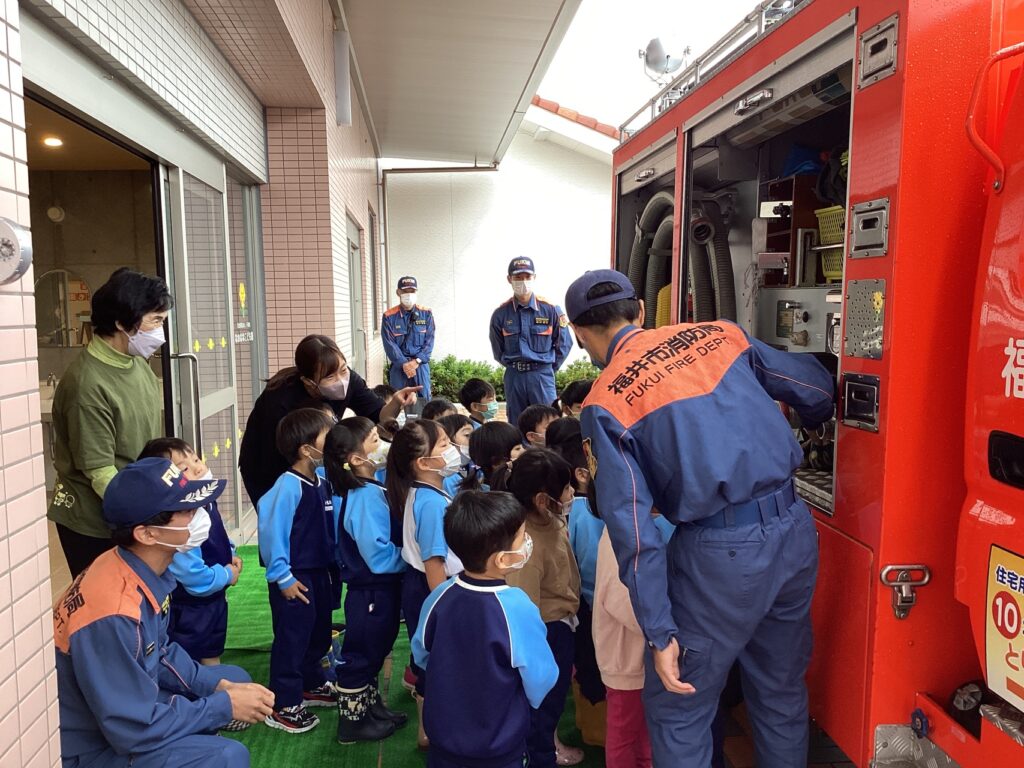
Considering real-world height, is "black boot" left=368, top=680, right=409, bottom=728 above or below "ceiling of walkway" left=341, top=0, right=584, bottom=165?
below

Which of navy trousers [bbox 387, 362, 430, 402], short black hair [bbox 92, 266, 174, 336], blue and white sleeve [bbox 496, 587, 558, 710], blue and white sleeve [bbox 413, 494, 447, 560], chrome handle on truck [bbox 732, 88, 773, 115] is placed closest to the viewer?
blue and white sleeve [bbox 496, 587, 558, 710]

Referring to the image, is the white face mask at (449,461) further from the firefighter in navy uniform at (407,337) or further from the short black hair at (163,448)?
the firefighter in navy uniform at (407,337)

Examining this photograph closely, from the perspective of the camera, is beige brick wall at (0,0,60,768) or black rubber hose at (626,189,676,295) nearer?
beige brick wall at (0,0,60,768)

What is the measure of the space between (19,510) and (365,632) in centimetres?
150

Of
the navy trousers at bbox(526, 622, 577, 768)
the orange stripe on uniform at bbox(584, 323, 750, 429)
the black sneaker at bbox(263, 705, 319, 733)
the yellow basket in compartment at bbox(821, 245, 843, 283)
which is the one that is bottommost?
the black sneaker at bbox(263, 705, 319, 733)

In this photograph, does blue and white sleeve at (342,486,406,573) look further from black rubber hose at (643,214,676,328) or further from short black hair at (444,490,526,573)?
black rubber hose at (643,214,676,328)

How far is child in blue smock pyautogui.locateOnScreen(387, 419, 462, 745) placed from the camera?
2.71 metres

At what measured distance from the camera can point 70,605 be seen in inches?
78.5

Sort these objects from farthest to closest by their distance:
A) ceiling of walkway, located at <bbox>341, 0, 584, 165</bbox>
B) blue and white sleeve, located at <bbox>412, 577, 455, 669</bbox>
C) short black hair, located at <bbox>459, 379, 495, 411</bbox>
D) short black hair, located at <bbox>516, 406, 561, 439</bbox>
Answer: ceiling of walkway, located at <bbox>341, 0, 584, 165</bbox> < short black hair, located at <bbox>459, 379, 495, 411</bbox> < short black hair, located at <bbox>516, 406, 561, 439</bbox> < blue and white sleeve, located at <bbox>412, 577, 455, 669</bbox>

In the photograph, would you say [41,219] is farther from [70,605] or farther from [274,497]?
[70,605]

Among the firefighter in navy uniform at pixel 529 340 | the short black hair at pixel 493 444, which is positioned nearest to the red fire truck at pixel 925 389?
the short black hair at pixel 493 444

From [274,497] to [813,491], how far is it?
6.61ft

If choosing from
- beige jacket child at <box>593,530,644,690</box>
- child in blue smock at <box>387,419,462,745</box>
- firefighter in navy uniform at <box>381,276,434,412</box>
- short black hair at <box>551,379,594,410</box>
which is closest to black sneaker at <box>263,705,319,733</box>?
child in blue smock at <box>387,419,462,745</box>

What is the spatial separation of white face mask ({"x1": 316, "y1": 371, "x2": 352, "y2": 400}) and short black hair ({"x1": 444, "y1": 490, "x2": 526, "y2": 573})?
1.56m
